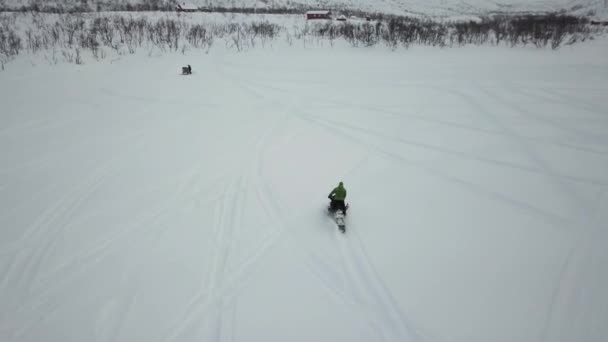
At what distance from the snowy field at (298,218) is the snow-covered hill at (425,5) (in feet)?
85.3

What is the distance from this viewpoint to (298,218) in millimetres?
3578

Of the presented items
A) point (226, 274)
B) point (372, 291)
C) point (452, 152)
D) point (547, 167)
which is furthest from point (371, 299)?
point (547, 167)

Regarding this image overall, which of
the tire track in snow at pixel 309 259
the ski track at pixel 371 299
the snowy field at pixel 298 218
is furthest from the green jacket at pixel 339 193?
the tire track in snow at pixel 309 259

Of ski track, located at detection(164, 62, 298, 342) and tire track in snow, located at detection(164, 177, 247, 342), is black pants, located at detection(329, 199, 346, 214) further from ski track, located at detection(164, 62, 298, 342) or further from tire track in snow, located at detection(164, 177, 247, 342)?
tire track in snow, located at detection(164, 177, 247, 342)

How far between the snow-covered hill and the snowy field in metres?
26.0

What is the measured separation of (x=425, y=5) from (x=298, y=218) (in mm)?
83487

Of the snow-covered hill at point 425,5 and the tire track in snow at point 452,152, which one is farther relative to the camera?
the snow-covered hill at point 425,5

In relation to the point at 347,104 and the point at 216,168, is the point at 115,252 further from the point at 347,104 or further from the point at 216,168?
the point at 347,104

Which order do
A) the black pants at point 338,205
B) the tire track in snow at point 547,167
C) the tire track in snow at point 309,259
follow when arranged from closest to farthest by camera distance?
the tire track in snow at point 309,259 → the black pants at point 338,205 → the tire track in snow at point 547,167

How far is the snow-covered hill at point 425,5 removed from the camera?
34.1 metres

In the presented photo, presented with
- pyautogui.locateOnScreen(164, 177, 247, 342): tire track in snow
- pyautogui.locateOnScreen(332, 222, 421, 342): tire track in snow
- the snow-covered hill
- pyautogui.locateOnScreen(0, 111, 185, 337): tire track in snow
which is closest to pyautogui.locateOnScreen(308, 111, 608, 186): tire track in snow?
pyautogui.locateOnScreen(332, 222, 421, 342): tire track in snow

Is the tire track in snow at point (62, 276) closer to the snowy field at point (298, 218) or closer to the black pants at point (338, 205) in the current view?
the snowy field at point (298, 218)

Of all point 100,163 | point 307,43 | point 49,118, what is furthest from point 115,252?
point 307,43

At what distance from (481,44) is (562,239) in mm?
15752
